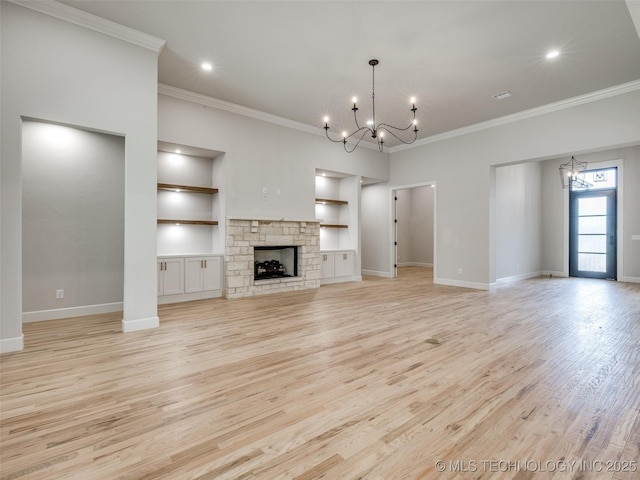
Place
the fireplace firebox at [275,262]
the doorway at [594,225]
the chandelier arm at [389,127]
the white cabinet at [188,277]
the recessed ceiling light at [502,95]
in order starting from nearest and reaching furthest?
the white cabinet at [188,277] < the recessed ceiling light at [502,95] < the fireplace firebox at [275,262] < the chandelier arm at [389,127] < the doorway at [594,225]

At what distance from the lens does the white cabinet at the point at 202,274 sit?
17.7 ft

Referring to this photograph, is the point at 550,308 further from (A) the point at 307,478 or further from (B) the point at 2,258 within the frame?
(B) the point at 2,258

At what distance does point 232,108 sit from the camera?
5.88m

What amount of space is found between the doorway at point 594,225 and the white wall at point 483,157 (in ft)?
1.86

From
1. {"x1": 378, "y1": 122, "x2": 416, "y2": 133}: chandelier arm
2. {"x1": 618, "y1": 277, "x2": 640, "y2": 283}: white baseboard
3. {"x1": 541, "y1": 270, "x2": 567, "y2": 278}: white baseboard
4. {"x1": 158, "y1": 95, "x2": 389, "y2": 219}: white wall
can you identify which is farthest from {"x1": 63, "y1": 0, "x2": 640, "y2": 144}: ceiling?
{"x1": 541, "y1": 270, "x2": 567, "y2": 278}: white baseboard

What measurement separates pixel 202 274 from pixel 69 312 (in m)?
1.87

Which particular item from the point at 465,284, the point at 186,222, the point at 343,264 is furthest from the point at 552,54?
the point at 186,222

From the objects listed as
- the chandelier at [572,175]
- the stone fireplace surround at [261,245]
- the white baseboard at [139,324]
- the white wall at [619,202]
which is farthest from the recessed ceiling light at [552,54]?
the white baseboard at [139,324]

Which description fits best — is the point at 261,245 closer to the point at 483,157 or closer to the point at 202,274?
the point at 202,274

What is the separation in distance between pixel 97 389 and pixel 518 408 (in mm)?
2932

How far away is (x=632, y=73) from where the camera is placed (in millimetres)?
4668

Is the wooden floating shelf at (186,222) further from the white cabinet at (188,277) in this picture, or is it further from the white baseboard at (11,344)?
the white baseboard at (11,344)

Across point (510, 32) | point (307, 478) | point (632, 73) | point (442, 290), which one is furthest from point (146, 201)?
point (632, 73)

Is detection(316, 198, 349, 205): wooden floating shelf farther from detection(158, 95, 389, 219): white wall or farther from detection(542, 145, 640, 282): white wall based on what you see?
detection(542, 145, 640, 282): white wall
